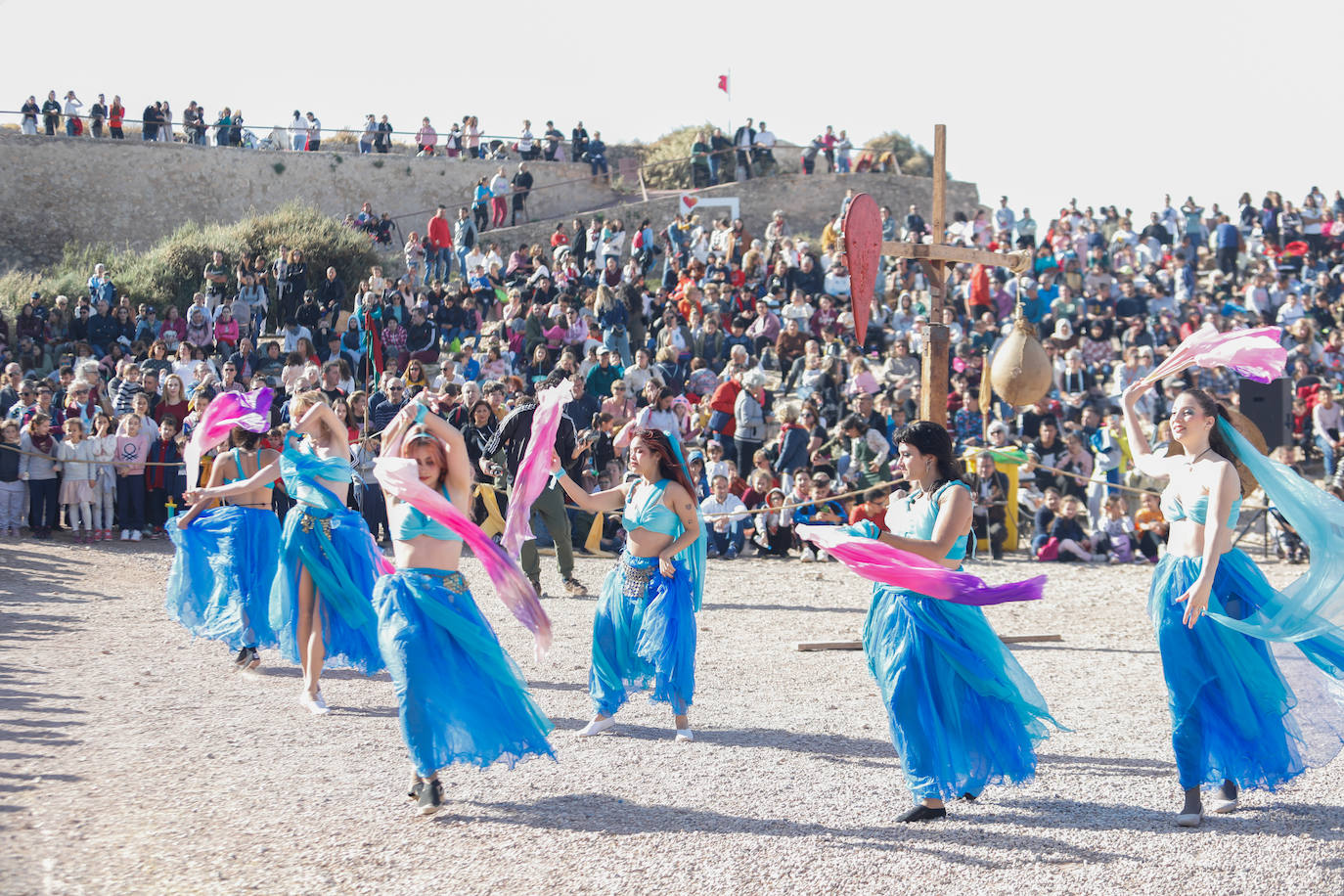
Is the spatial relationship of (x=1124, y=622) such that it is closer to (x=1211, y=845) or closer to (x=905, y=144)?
(x=1211, y=845)

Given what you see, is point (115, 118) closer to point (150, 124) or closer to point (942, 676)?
point (150, 124)

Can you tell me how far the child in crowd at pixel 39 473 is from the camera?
1292 centimetres

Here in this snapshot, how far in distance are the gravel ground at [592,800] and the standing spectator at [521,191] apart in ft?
70.6

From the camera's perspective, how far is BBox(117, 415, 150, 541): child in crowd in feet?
43.1

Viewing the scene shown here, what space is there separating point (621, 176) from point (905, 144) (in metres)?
11.8

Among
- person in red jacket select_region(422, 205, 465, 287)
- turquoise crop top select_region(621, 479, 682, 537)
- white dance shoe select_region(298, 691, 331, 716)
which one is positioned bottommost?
white dance shoe select_region(298, 691, 331, 716)

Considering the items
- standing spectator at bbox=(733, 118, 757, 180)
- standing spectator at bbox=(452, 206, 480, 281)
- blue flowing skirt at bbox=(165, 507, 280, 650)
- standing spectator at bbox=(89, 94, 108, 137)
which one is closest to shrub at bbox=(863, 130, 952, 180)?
standing spectator at bbox=(733, 118, 757, 180)

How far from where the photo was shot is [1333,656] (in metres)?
5.30

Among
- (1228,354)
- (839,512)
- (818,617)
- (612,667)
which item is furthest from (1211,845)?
(839,512)

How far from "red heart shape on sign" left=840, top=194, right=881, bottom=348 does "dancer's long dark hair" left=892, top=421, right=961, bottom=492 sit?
195 cm

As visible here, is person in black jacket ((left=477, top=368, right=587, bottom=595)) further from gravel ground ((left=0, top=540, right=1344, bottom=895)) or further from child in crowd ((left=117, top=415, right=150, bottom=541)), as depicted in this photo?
child in crowd ((left=117, top=415, right=150, bottom=541))

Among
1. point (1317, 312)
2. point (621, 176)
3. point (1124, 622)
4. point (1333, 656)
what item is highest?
point (621, 176)

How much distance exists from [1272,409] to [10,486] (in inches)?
518

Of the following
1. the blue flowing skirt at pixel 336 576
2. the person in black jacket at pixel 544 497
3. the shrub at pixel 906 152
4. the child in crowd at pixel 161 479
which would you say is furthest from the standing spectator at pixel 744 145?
the blue flowing skirt at pixel 336 576
